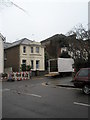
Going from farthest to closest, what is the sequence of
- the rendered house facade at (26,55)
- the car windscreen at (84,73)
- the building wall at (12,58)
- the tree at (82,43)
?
Answer: the building wall at (12,58) → the rendered house facade at (26,55) → the tree at (82,43) → the car windscreen at (84,73)

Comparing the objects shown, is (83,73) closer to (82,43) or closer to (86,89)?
(86,89)

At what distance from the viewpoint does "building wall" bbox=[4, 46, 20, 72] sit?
114 ft

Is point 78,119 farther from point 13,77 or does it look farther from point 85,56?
point 13,77

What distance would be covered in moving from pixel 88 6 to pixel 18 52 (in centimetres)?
2125

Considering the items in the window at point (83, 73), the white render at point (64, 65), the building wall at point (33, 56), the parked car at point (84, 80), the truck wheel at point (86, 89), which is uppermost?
the building wall at point (33, 56)

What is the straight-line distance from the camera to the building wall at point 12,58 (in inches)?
1366

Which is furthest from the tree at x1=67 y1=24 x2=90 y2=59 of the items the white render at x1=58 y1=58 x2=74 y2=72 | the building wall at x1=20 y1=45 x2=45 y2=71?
the building wall at x1=20 y1=45 x2=45 y2=71

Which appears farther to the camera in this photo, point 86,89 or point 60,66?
point 60,66

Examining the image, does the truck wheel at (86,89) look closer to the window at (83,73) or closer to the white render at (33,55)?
the window at (83,73)

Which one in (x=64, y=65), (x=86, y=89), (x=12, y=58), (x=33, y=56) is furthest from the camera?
(x=12, y=58)

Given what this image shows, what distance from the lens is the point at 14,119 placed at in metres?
5.81

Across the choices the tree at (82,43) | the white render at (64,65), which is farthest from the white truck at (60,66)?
the tree at (82,43)

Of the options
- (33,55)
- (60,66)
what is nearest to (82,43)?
(60,66)

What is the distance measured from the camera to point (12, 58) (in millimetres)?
36188
